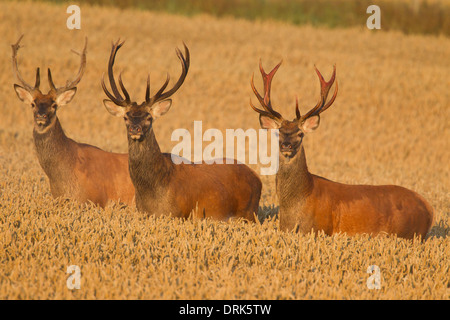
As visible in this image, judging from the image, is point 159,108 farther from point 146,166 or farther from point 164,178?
point 164,178

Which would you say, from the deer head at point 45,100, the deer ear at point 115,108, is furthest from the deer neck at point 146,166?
the deer head at point 45,100

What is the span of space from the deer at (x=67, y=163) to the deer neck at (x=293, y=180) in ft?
8.09

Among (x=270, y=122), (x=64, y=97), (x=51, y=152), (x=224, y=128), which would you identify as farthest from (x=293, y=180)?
(x=224, y=128)

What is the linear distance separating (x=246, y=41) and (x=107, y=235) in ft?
76.4

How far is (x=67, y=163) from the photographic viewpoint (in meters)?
9.13

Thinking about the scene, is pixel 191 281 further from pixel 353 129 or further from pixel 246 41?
pixel 246 41

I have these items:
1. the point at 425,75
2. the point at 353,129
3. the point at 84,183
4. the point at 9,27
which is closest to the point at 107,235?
the point at 84,183

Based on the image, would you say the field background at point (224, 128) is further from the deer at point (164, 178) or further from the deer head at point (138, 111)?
the deer head at point (138, 111)

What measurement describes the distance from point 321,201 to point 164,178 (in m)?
2.04

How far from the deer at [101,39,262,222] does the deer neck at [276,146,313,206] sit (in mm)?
1008

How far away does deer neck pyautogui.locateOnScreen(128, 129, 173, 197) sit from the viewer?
8258 mm

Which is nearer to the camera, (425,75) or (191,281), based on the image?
(191,281)

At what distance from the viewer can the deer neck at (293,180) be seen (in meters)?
8.00

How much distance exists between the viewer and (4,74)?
22422 millimetres
